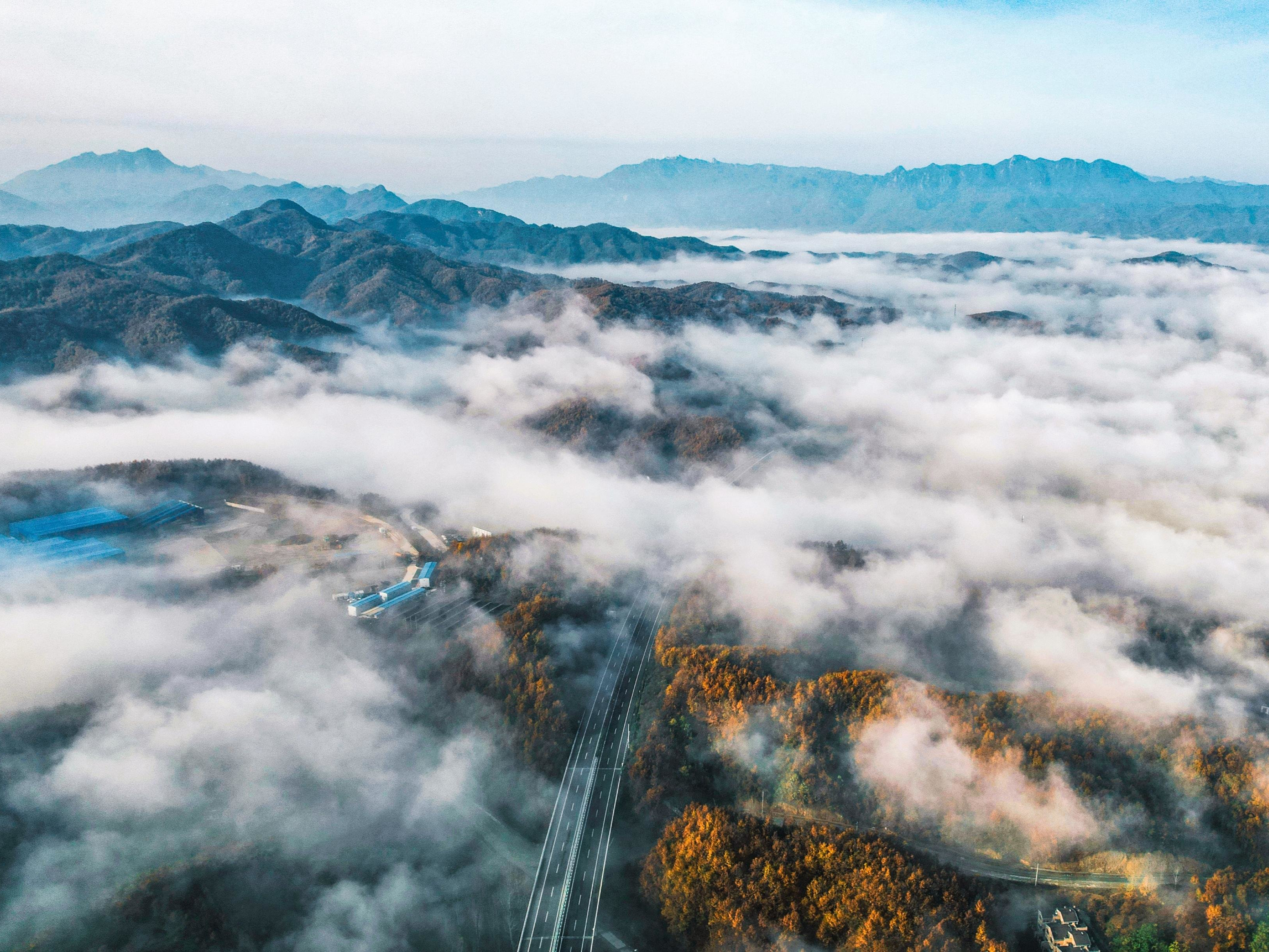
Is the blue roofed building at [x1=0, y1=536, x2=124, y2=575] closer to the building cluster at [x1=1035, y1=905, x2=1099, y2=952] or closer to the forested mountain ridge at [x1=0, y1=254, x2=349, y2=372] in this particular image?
the forested mountain ridge at [x1=0, y1=254, x2=349, y2=372]

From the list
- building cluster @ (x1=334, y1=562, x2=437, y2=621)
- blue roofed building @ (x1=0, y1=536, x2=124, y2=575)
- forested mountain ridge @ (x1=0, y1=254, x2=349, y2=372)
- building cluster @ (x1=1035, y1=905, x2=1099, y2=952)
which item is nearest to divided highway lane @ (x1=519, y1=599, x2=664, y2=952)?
building cluster @ (x1=334, y1=562, x2=437, y2=621)

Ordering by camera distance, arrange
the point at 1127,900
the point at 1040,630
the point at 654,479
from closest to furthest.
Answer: the point at 1127,900, the point at 1040,630, the point at 654,479

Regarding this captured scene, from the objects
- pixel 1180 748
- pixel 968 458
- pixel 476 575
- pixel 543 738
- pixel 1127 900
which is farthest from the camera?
pixel 968 458

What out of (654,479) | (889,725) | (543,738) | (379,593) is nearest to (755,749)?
(889,725)

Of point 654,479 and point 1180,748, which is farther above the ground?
point 1180,748

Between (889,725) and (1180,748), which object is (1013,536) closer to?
(1180,748)

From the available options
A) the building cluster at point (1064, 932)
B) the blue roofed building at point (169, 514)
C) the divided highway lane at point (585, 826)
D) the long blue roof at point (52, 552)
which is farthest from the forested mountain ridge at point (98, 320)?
the building cluster at point (1064, 932)
